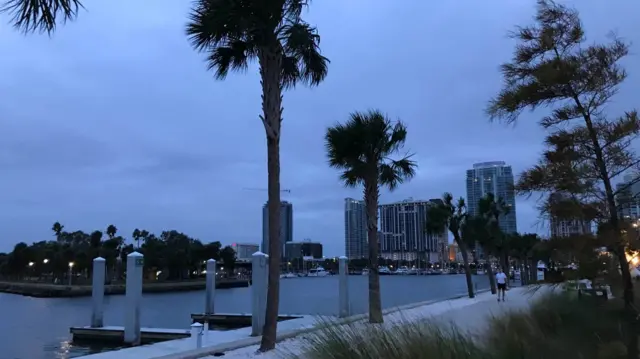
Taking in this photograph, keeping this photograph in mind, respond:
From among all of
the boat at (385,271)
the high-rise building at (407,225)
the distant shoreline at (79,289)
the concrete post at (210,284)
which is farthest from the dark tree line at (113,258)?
the concrete post at (210,284)

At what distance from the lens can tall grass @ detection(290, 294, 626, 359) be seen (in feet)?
14.2

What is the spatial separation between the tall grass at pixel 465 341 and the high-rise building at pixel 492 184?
9.05ft

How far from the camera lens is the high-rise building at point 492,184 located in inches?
409

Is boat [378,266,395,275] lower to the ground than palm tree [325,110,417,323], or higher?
lower

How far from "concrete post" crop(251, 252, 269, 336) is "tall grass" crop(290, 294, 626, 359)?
9243 mm

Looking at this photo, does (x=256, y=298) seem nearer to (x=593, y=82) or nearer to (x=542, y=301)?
(x=542, y=301)

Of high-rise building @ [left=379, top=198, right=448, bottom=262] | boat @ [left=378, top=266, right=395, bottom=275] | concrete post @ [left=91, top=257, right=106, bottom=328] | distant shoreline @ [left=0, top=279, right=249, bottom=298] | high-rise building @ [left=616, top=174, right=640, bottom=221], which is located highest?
high-rise building @ [left=379, top=198, right=448, bottom=262]

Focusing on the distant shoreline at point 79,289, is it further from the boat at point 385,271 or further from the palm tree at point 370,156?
the palm tree at point 370,156

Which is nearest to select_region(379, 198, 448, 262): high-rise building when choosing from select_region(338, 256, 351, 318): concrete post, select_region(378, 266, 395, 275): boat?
select_region(338, 256, 351, 318): concrete post

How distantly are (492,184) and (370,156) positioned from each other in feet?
14.3

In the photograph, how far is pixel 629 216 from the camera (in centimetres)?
848

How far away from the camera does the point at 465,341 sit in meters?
4.55

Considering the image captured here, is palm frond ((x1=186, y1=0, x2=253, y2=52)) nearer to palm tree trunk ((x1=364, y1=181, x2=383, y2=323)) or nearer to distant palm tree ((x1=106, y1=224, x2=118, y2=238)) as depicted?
palm tree trunk ((x1=364, y1=181, x2=383, y2=323))

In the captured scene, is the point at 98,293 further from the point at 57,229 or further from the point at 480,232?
the point at 57,229
